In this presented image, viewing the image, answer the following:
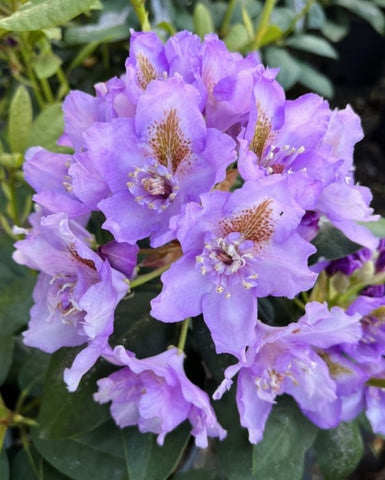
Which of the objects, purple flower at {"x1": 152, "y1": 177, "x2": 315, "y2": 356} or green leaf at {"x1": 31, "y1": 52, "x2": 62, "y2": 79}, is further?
green leaf at {"x1": 31, "y1": 52, "x2": 62, "y2": 79}

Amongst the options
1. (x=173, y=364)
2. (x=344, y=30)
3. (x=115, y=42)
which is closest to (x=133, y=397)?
(x=173, y=364)

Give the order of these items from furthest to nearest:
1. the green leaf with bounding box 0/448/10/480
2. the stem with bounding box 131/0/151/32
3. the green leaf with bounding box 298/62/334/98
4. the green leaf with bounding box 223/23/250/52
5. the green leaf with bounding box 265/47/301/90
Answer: the green leaf with bounding box 298/62/334/98
the green leaf with bounding box 265/47/301/90
the green leaf with bounding box 223/23/250/52
the green leaf with bounding box 0/448/10/480
the stem with bounding box 131/0/151/32

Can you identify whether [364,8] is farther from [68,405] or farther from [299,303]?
[68,405]

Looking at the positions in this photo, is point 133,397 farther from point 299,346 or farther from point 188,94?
point 188,94

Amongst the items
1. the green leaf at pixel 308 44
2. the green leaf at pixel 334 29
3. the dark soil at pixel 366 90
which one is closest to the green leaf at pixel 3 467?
the green leaf at pixel 308 44

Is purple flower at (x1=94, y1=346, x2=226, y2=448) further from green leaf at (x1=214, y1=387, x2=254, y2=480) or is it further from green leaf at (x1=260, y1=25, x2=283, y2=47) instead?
green leaf at (x1=260, y1=25, x2=283, y2=47)

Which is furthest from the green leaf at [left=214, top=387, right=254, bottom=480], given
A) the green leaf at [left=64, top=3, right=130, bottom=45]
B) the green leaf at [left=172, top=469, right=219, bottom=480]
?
the green leaf at [left=64, top=3, right=130, bottom=45]
